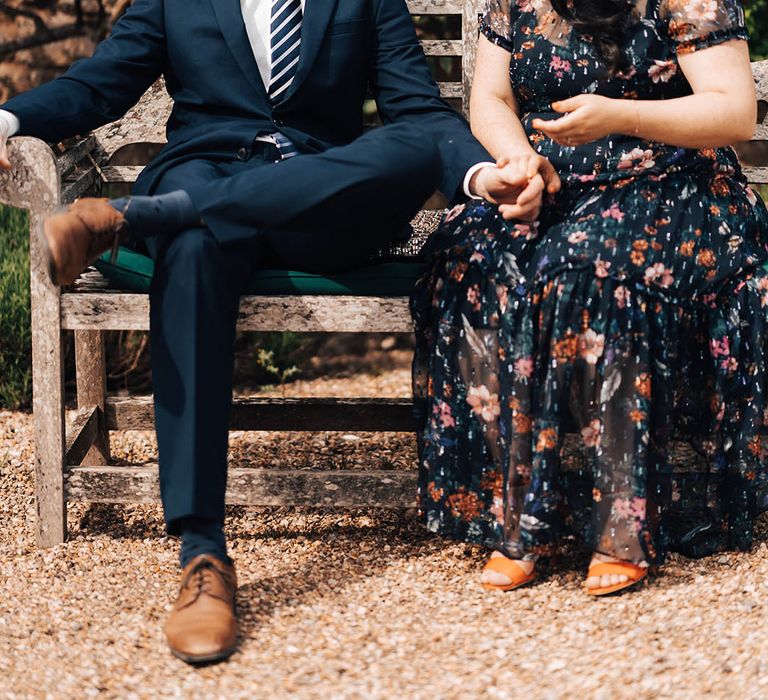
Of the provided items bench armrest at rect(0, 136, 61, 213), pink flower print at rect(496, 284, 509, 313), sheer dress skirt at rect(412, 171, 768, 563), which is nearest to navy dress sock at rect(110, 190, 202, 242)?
bench armrest at rect(0, 136, 61, 213)

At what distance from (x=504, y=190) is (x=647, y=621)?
1054 millimetres

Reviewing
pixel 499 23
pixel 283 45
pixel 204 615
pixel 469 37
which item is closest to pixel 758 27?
pixel 469 37

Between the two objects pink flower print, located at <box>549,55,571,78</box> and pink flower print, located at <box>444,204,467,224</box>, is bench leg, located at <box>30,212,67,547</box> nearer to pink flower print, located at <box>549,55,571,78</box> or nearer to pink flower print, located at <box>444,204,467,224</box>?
pink flower print, located at <box>444,204,467,224</box>

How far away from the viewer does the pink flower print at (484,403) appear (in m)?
2.70

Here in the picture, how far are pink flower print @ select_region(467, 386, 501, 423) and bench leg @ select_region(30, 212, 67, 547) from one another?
108cm

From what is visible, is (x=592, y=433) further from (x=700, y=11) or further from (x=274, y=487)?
(x=700, y=11)

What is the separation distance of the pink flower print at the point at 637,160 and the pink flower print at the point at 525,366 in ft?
1.81

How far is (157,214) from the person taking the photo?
250 cm

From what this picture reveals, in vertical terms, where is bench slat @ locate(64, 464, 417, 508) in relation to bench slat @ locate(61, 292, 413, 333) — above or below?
below

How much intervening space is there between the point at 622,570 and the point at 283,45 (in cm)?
167

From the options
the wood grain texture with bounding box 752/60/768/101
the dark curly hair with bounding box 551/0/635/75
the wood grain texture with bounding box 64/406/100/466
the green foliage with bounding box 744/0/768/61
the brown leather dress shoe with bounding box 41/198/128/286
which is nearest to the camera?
the brown leather dress shoe with bounding box 41/198/128/286

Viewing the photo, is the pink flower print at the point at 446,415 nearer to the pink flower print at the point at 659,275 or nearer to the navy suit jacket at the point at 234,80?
the pink flower print at the point at 659,275

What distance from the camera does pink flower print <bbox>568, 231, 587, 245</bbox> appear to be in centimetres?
261

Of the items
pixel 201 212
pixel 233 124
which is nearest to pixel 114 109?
pixel 233 124
